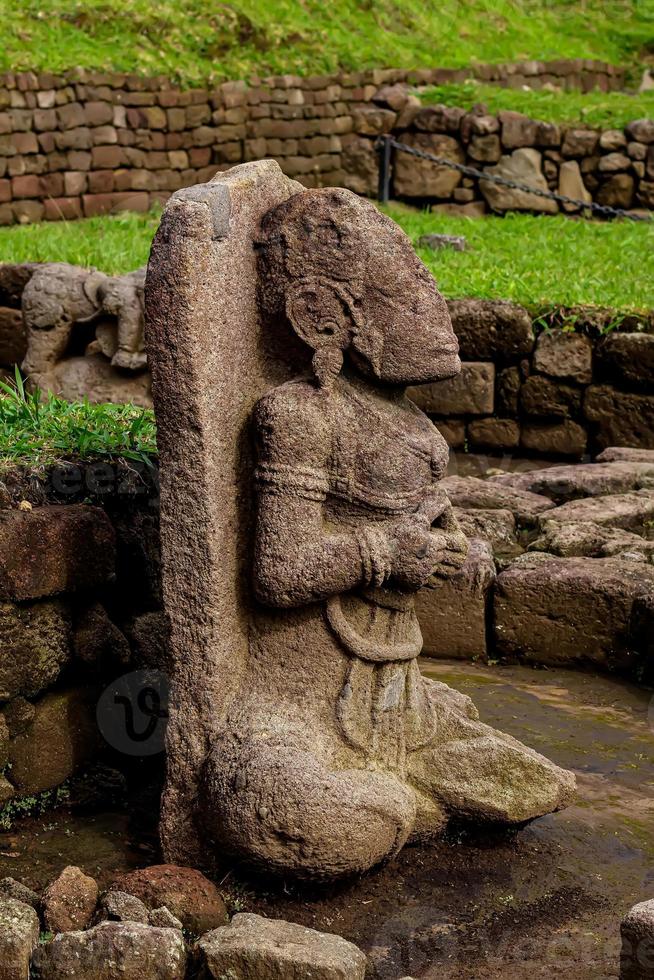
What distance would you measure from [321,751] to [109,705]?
3.25 feet

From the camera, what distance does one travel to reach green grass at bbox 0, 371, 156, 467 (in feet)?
14.4

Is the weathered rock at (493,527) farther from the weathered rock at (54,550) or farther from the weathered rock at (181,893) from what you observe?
the weathered rock at (181,893)

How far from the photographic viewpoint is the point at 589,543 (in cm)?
598

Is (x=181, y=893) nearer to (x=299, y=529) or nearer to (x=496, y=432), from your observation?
(x=299, y=529)

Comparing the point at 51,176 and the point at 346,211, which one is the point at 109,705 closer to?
the point at 346,211

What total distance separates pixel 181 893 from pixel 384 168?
36.7ft

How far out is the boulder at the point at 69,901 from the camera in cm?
324

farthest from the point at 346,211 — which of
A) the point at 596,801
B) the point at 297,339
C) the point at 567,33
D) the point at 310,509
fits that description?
the point at 567,33

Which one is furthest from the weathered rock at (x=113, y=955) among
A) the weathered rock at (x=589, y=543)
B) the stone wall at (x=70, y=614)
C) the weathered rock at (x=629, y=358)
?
the weathered rock at (x=629, y=358)

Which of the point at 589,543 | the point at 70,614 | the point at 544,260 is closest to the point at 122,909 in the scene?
the point at 70,614

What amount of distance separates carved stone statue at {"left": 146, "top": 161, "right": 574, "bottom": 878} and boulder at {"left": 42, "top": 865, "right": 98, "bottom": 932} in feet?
1.07

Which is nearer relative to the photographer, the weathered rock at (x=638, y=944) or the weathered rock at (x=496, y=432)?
the weathered rock at (x=638, y=944)

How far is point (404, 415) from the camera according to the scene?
3.73 metres

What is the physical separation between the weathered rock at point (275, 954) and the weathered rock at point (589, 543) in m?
3.08
